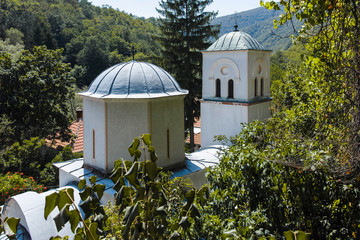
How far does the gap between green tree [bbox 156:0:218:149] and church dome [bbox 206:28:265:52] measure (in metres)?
7.56

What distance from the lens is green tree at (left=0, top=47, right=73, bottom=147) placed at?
12609mm

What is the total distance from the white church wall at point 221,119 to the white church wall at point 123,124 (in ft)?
17.4

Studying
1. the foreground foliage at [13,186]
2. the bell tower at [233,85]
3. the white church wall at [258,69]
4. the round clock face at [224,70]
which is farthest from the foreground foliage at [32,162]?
the white church wall at [258,69]

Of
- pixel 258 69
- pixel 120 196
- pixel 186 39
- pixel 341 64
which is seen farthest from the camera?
pixel 186 39

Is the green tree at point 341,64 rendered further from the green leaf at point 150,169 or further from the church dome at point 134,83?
the church dome at point 134,83

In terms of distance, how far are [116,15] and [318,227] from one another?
90.9 m

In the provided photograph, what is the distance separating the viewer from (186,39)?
62.5 feet

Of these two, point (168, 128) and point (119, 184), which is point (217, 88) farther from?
point (119, 184)

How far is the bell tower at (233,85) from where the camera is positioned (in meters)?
10.6

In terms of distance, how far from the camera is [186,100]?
18500 mm

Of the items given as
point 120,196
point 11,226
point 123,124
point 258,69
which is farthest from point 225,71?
point 11,226

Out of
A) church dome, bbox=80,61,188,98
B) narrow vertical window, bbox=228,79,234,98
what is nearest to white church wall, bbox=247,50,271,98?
narrow vertical window, bbox=228,79,234,98

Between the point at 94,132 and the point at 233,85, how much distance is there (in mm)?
6079

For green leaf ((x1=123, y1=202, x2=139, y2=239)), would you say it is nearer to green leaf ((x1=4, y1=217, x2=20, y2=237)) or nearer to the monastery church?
green leaf ((x1=4, y1=217, x2=20, y2=237))
